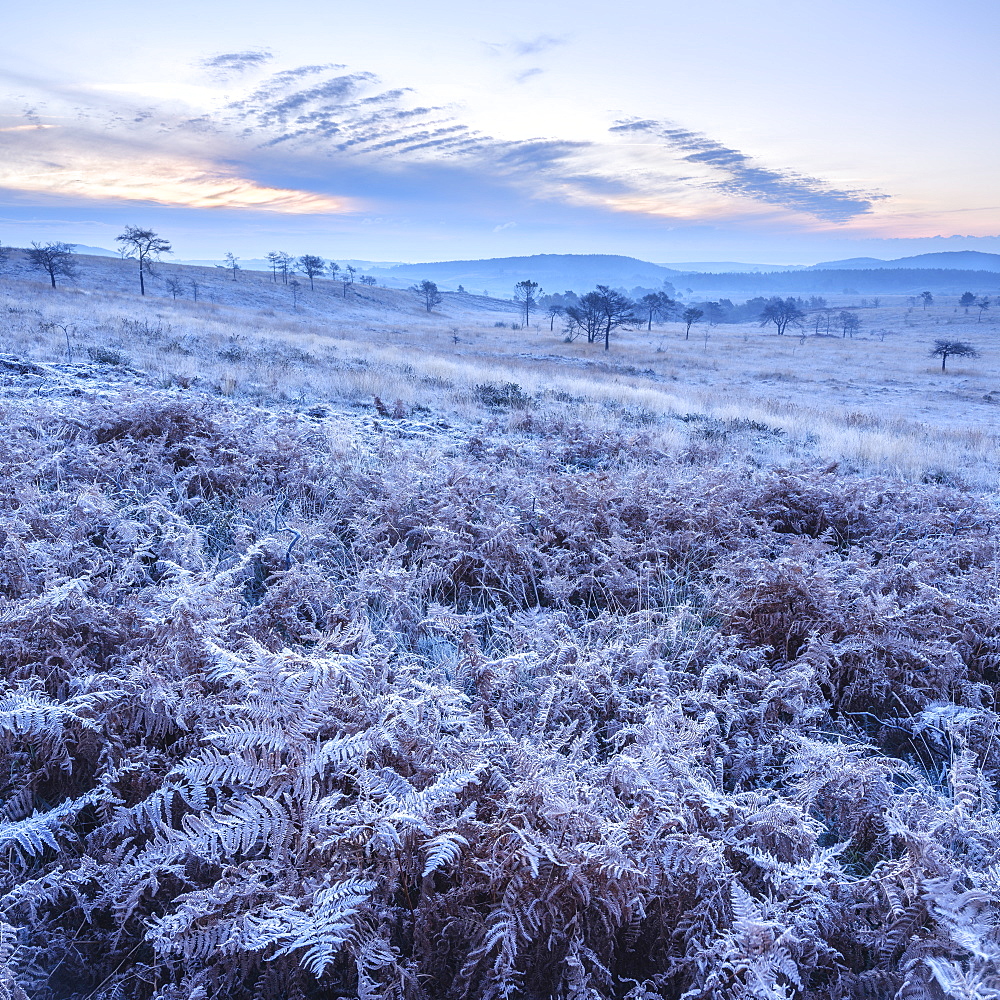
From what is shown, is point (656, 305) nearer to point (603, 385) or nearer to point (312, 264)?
point (312, 264)

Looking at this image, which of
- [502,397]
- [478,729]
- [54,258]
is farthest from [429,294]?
[478,729]

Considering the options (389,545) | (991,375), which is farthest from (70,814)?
(991,375)

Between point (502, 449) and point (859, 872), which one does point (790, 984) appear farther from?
point (502, 449)

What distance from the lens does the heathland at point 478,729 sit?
1769mm

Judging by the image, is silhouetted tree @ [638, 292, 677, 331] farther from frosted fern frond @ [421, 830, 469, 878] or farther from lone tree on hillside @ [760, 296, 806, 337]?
frosted fern frond @ [421, 830, 469, 878]

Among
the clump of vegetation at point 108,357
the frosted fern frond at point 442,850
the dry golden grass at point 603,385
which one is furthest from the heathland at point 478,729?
the clump of vegetation at point 108,357

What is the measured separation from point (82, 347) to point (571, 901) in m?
15.1

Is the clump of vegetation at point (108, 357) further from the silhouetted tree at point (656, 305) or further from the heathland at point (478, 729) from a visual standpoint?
the silhouetted tree at point (656, 305)

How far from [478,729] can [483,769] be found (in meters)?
0.35

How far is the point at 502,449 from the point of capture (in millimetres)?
8242

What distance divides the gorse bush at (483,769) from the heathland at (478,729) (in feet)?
0.05

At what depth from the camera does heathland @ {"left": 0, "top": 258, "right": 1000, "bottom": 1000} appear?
177 centimetres

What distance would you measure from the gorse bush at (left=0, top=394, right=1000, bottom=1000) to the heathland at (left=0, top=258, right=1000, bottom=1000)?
0.02m

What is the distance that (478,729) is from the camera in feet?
8.32
